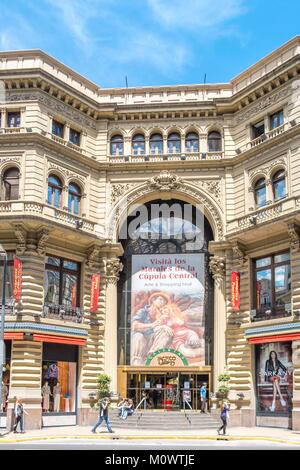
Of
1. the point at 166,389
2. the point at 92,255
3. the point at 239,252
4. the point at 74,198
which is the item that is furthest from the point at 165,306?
the point at 74,198

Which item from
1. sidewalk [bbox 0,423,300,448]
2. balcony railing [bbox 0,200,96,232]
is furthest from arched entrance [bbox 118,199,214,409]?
sidewalk [bbox 0,423,300,448]

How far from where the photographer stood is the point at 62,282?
39.8 m

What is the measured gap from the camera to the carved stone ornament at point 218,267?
41562 mm

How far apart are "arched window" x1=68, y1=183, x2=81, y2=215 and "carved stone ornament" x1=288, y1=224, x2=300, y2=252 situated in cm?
1474

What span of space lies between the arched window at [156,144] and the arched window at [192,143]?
1.89 m

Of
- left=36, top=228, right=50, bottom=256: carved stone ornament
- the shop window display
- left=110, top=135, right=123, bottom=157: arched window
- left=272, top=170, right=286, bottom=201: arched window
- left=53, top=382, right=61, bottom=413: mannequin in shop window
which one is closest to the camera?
left=36, top=228, right=50, bottom=256: carved stone ornament

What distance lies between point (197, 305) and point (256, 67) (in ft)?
55.5

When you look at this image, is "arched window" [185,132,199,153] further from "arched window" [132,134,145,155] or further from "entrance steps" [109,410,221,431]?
"entrance steps" [109,410,221,431]

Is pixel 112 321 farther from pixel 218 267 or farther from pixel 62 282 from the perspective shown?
pixel 218 267

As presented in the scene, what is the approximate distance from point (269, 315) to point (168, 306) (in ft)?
26.3

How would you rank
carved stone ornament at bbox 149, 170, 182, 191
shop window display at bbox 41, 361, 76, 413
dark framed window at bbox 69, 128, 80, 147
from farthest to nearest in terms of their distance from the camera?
1. carved stone ornament at bbox 149, 170, 182, 191
2. dark framed window at bbox 69, 128, 80, 147
3. shop window display at bbox 41, 361, 76, 413

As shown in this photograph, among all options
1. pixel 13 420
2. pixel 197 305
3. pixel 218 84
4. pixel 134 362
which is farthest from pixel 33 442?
pixel 218 84

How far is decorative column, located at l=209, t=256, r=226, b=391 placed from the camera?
40.1 m

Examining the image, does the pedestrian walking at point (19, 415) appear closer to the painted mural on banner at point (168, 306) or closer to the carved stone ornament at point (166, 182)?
the painted mural on banner at point (168, 306)
